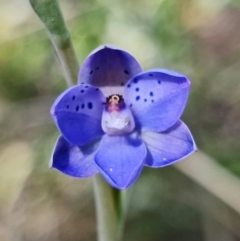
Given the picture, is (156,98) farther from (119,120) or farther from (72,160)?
(72,160)

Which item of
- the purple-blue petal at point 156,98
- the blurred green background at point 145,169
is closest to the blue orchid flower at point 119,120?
the purple-blue petal at point 156,98

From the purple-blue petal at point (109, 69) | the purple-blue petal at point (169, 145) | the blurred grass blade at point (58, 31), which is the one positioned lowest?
the purple-blue petal at point (169, 145)

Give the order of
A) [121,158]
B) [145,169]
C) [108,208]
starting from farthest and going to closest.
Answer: [145,169] < [108,208] < [121,158]

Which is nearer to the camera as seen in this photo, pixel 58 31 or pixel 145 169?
pixel 58 31

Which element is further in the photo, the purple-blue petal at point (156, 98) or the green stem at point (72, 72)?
the purple-blue petal at point (156, 98)

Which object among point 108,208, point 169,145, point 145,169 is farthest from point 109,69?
point 145,169

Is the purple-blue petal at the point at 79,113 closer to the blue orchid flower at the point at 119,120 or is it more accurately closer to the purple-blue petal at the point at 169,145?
the blue orchid flower at the point at 119,120

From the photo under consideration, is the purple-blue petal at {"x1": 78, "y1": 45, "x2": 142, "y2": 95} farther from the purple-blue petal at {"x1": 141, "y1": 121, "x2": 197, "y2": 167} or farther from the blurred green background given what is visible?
the blurred green background

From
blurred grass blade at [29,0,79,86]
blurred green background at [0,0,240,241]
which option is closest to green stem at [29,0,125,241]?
blurred grass blade at [29,0,79,86]
